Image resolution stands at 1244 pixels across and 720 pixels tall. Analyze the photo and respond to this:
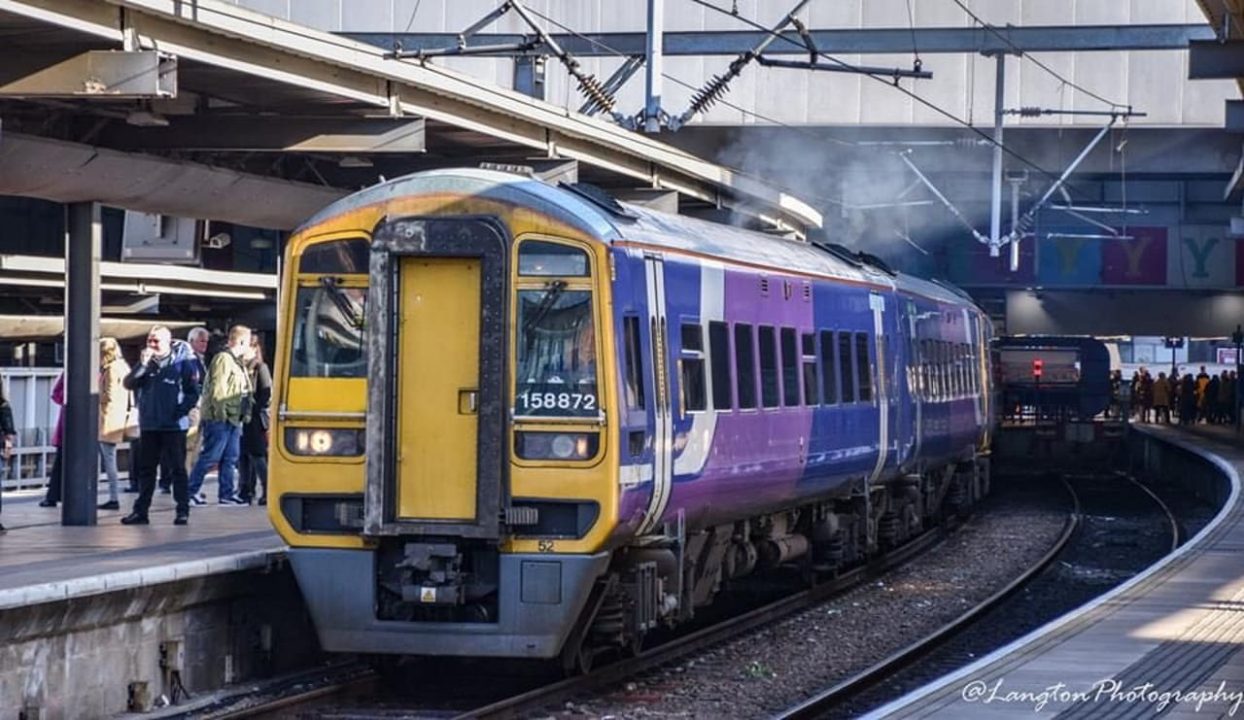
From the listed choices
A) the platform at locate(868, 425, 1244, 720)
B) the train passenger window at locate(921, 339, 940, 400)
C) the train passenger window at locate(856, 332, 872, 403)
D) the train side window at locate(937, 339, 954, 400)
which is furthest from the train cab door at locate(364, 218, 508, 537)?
the train side window at locate(937, 339, 954, 400)

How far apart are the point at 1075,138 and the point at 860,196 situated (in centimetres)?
429

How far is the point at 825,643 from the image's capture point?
1505cm

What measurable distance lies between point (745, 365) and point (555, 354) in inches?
112

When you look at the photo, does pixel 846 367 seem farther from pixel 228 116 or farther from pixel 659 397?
pixel 228 116

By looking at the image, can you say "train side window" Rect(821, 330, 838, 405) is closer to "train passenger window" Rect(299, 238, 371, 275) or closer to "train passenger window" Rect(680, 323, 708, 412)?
"train passenger window" Rect(680, 323, 708, 412)

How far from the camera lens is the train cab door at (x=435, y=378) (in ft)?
37.9

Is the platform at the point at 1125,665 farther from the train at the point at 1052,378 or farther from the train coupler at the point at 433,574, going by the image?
the train at the point at 1052,378

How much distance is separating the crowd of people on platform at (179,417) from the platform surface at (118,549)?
1.02 ft

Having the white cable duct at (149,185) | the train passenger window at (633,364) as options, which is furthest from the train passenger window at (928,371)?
the train passenger window at (633,364)

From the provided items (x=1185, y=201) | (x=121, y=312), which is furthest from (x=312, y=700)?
(x=1185, y=201)

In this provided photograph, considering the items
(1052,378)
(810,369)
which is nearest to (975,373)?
(810,369)

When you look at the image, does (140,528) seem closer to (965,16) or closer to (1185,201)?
(965,16)

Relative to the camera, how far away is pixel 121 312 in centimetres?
2448

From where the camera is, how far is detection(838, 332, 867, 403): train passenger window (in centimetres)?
1712
